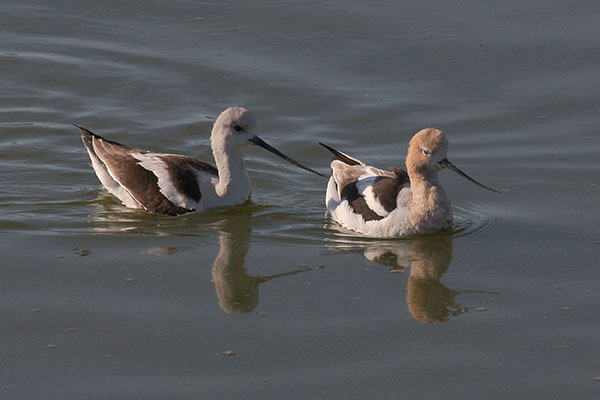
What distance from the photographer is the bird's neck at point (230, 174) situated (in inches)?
429

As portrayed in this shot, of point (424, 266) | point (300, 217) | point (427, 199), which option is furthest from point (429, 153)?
point (300, 217)

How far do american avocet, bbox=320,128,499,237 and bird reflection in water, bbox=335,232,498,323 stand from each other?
0.51 feet

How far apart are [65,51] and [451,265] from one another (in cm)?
728

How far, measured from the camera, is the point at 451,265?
9.51 m

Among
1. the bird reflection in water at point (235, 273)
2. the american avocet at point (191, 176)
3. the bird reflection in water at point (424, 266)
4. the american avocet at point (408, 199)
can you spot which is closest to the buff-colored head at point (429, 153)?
the american avocet at point (408, 199)

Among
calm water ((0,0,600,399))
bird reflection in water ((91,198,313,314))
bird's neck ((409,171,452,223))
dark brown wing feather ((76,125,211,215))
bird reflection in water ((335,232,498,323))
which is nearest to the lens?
calm water ((0,0,600,399))

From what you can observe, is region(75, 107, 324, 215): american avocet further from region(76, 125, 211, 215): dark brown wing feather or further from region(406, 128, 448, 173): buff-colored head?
region(406, 128, 448, 173): buff-colored head

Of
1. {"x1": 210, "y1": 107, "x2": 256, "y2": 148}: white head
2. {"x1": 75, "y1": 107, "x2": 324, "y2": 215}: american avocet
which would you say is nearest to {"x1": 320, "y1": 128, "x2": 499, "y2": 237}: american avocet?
{"x1": 75, "y1": 107, "x2": 324, "y2": 215}: american avocet

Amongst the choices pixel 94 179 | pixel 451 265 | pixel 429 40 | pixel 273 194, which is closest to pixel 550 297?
pixel 451 265

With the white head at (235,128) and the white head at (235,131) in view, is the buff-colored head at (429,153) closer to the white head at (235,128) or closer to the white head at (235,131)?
the white head at (235,131)

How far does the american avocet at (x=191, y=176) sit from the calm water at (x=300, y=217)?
0.69 ft

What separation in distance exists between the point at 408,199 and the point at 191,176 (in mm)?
2211

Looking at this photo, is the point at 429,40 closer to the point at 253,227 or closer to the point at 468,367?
the point at 253,227

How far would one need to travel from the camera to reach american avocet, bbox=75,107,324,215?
10.8m
